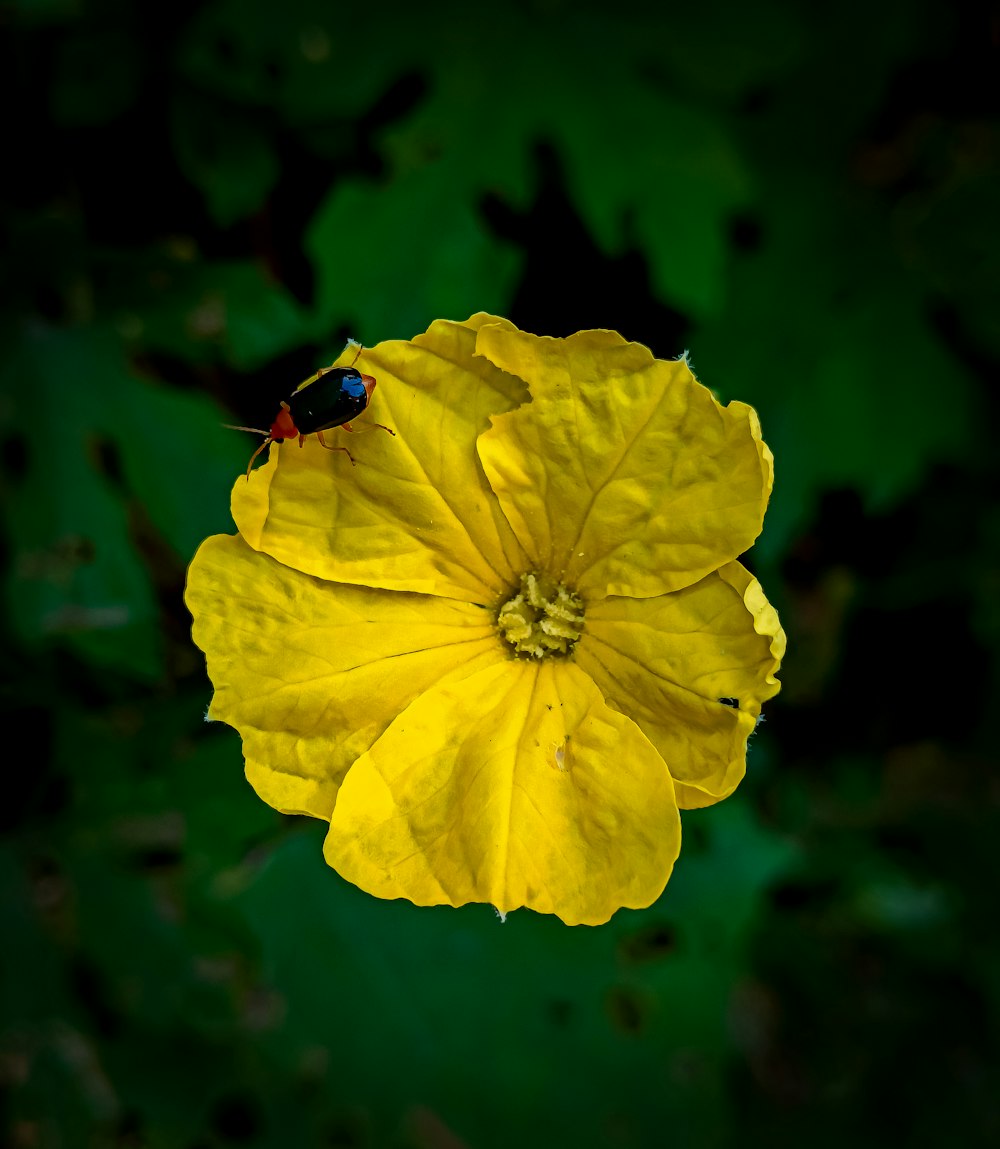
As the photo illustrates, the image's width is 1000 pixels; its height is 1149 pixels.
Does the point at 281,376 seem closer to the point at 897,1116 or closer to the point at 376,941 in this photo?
the point at 376,941

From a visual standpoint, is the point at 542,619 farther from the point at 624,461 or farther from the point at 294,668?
the point at 294,668

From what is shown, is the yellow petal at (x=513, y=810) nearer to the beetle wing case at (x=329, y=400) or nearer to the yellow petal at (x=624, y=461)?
the yellow petal at (x=624, y=461)

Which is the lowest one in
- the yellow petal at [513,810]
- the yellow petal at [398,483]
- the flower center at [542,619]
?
the yellow petal at [513,810]

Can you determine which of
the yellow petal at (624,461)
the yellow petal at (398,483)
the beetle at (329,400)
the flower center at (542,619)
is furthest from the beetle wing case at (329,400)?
the flower center at (542,619)

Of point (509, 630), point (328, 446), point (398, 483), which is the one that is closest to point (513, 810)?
point (509, 630)

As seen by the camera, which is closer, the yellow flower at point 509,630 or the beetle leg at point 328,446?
the yellow flower at point 509,630

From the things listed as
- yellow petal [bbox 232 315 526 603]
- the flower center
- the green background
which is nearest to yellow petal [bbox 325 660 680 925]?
the flower center

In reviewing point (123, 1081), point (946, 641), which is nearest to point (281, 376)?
point (123, 1081)
